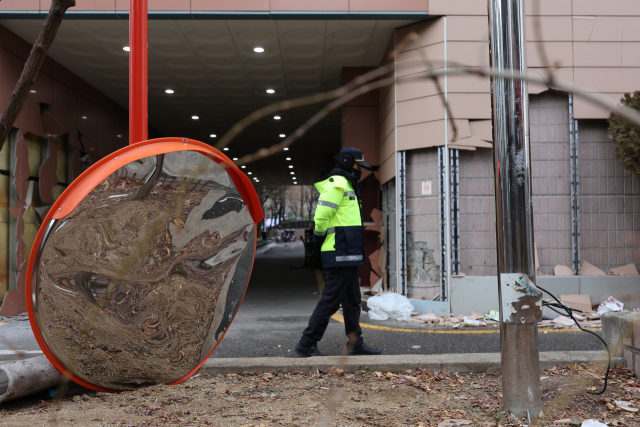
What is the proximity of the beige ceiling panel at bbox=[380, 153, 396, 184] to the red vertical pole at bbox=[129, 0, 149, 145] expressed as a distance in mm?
4993

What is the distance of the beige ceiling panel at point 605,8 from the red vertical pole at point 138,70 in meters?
6.10

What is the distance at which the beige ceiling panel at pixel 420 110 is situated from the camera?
22.0ft

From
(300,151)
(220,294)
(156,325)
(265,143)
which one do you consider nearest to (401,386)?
(220,294)

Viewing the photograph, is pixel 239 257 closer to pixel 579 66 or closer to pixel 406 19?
pixel 406 19

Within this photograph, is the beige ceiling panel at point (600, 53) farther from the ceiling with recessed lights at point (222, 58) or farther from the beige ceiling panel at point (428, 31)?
the ceiling with recessed lights at point (222, 58)

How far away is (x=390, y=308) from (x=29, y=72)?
559 centimetres

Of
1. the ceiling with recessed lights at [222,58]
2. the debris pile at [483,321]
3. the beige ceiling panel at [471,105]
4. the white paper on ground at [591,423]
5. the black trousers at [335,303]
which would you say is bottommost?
the debris pile at [483,321]

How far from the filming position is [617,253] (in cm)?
665

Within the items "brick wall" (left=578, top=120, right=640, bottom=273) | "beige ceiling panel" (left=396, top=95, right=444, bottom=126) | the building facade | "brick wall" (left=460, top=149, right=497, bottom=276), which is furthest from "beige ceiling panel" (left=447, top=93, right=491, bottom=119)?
"brick wall" (left=578, top=120, right=640, bottom=273)

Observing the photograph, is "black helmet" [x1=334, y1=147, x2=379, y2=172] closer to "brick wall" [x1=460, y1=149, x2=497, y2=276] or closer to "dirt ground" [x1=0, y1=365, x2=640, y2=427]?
"dirt ground" [x1=0, y1=365, x2=640, y2=427]

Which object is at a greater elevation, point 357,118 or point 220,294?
point 357,118

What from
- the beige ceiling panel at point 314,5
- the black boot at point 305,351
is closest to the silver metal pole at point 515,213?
the black boot at point 305,351

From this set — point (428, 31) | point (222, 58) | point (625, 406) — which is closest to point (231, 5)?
point (222, 58)

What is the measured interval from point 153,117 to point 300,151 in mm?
6702
